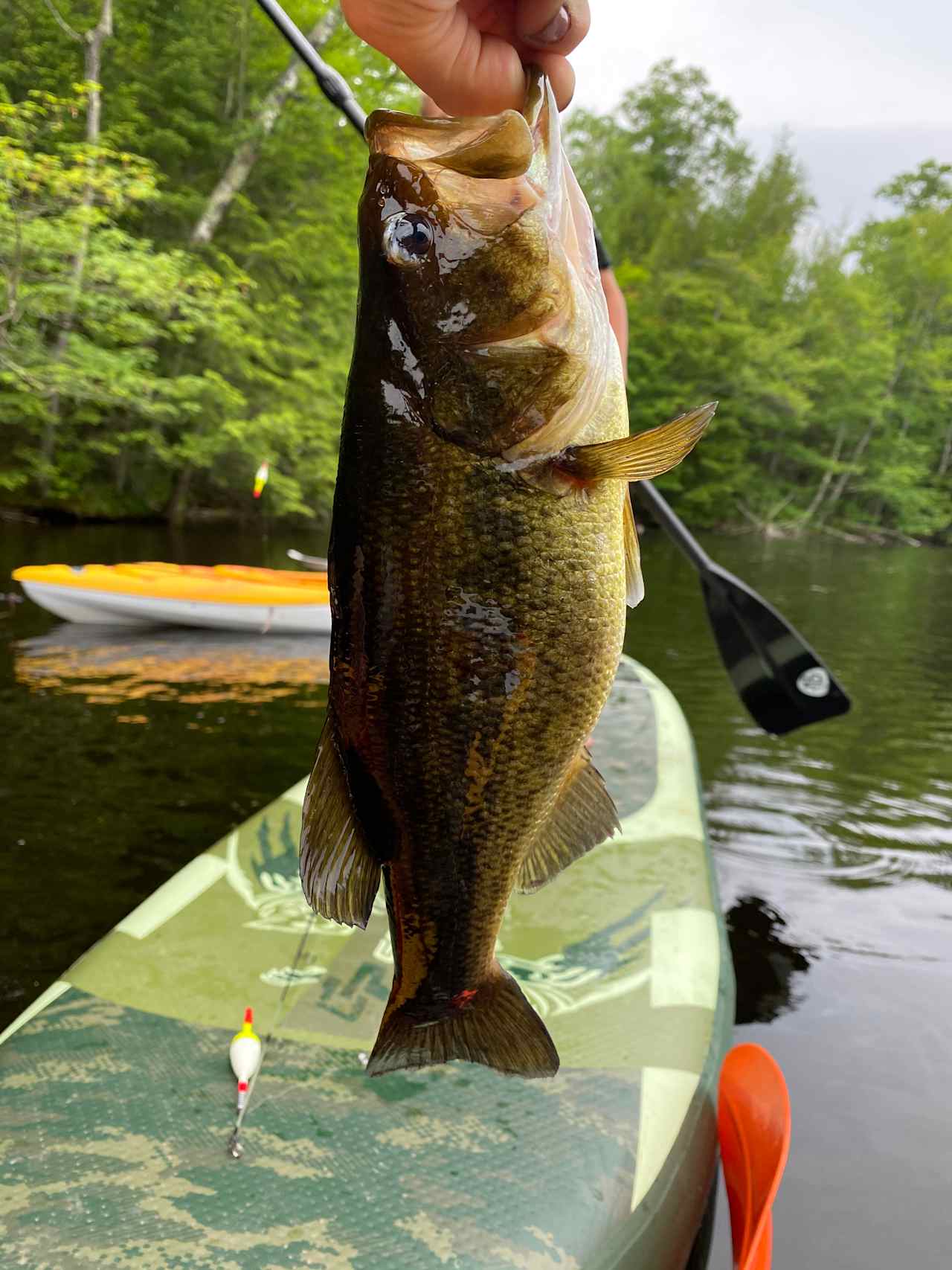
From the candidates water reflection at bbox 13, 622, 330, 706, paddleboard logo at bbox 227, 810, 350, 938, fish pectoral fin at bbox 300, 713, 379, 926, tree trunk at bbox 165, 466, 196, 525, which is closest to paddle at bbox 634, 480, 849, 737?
paddleboard logo at bbox 227, 810, 350, 938

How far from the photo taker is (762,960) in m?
5.76

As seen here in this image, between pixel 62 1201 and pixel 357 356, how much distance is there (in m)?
2.39

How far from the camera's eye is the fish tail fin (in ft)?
4.22

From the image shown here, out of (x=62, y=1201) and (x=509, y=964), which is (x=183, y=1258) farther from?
(x=509, y=964)

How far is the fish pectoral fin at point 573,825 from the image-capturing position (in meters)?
1.36

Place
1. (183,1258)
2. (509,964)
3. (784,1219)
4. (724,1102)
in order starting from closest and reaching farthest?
(183,1258) < (724,1102) < (509,964) < (784,1219)

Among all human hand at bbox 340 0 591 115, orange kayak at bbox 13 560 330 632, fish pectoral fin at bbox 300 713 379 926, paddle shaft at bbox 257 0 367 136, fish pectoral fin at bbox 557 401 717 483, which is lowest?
orange kayak at bbox 13 560 330 632

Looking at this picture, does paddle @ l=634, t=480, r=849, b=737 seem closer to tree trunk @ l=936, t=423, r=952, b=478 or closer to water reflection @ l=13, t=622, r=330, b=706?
water reflection @ l=13, t=622, r=330, b=706

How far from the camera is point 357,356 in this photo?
1164 millimetres

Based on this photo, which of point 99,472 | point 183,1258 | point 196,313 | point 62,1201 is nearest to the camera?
point 183,1258

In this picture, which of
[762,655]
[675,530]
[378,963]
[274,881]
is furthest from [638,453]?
[762,655]

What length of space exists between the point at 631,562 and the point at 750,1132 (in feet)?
8.58

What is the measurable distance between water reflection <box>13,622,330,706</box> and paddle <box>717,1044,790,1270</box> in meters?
6.78

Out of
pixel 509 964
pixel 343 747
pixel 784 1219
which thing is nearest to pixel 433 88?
pixel 343 747
